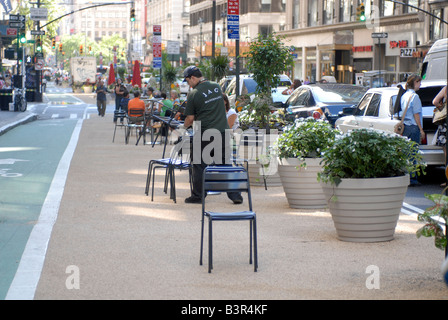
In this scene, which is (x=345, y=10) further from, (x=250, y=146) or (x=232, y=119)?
(x=250, y=146)

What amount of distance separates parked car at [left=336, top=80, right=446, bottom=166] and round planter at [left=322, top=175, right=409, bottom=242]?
5426 millimetres

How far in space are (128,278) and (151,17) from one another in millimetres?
140117

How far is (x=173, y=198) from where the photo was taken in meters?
12.3

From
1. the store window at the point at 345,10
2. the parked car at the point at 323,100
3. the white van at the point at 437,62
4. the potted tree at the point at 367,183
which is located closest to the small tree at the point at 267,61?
the parked car at the point at 323,100

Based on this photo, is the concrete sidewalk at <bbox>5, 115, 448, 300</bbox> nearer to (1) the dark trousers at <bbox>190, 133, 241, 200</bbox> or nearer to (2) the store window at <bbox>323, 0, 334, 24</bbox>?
(1) the dark trousers at <bbox>190, 133, 241, 200</bbox>

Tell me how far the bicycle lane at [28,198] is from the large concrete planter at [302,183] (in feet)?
10.5

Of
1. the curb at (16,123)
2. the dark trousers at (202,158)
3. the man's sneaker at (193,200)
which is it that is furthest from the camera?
the curb at (16,123)

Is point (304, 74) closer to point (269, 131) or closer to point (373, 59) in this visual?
point (373, 59)

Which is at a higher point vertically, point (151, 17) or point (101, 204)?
point (151, 17)

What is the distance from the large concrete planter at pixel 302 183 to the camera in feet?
37.2

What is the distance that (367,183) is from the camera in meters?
8.84

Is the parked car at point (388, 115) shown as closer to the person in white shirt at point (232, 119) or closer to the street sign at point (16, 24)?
the person in white shirt at point (232, 119)
